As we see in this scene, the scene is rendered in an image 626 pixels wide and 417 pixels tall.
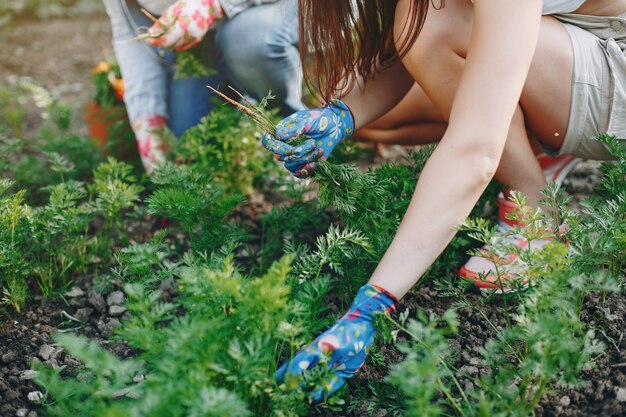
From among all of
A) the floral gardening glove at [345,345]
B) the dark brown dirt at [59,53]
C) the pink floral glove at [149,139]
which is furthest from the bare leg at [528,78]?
the dark brown dirt at [59,53]

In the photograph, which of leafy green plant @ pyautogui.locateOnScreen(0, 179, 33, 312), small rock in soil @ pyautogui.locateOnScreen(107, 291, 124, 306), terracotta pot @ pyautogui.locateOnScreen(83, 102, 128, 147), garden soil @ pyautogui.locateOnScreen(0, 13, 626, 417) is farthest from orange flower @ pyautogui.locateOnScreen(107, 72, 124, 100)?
small rock in soil @ pyautogui.locateOnScreen(107, 291, 124, 306)

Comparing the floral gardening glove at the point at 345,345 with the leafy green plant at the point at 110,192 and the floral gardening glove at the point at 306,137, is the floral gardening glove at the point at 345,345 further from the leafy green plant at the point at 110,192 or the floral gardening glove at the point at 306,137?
the leafy green plant at the point at 110,192

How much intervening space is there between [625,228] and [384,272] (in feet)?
2.07

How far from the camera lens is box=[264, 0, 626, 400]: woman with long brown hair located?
1.65 meters

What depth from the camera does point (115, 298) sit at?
2205mm

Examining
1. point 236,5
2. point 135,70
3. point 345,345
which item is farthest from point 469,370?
point 135,70

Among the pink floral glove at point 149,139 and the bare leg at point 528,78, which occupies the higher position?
the bare leg at point 528,78

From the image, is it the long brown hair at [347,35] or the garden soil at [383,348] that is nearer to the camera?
the garden soil at [383,348]

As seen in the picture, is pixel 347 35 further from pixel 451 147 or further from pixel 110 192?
pixel 110 192

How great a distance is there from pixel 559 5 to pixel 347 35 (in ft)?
2.23

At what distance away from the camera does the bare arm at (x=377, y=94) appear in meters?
2.28

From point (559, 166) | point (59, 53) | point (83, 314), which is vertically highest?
point (559, 166)

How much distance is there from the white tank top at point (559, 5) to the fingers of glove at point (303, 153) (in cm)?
86

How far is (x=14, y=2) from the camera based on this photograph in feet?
20.4
